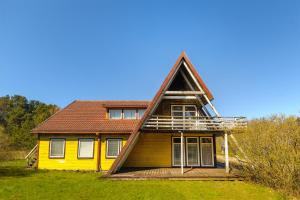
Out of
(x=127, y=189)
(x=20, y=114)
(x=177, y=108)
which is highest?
(x=20, y=114)

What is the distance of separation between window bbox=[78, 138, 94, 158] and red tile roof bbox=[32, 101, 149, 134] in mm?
870

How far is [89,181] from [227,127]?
9.16 metres

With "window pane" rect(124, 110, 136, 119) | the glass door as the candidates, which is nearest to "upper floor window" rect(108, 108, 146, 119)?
"window pane" rect(124, 110, 136, 119)

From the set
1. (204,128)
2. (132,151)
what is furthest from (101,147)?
(204,128)

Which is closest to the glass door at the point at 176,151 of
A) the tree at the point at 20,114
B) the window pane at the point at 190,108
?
the window pane at the point at 190,108

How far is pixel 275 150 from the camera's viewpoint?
31.7ft

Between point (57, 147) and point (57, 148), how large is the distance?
0.25ft

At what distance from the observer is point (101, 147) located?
1705cm

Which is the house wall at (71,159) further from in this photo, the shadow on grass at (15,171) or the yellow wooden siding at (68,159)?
the shadow on grass at (15,171)

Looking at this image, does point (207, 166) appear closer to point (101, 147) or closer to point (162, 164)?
point (162, 164)

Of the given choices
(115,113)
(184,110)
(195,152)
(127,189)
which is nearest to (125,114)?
(115,113)

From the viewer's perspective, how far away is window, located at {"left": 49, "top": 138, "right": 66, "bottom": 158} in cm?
1703

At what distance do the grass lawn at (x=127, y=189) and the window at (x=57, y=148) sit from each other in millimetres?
4257

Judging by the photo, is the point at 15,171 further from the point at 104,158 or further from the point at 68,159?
the point at 104,158
